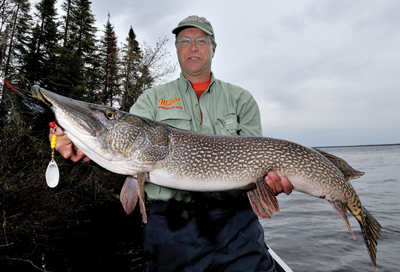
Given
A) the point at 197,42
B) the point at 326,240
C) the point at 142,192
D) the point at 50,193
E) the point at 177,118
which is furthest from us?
the point at 326,240

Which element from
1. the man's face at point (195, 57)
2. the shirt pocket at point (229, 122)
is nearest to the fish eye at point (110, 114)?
the shirt pocket at point (229, 122)

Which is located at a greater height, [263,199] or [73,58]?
[73,58]

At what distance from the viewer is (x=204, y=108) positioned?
8.65 feet

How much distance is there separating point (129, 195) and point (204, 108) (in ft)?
3.97

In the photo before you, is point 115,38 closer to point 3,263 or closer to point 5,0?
point 5,0

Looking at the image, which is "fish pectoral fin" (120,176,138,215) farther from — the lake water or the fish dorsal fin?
the lake water

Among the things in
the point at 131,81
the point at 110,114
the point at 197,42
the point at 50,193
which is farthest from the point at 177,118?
the point at 131,81

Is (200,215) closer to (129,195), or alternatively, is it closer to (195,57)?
(129,195)

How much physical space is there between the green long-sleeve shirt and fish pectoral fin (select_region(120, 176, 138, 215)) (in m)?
0.79

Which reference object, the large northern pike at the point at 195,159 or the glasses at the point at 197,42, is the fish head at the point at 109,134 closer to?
the large northern pike at the point at 195,159

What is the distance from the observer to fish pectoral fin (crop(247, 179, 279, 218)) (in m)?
2.16

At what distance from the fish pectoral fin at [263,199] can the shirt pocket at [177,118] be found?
3.09 feet

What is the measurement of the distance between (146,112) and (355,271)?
19.2 ft

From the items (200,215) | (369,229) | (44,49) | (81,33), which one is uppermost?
(81,33)
